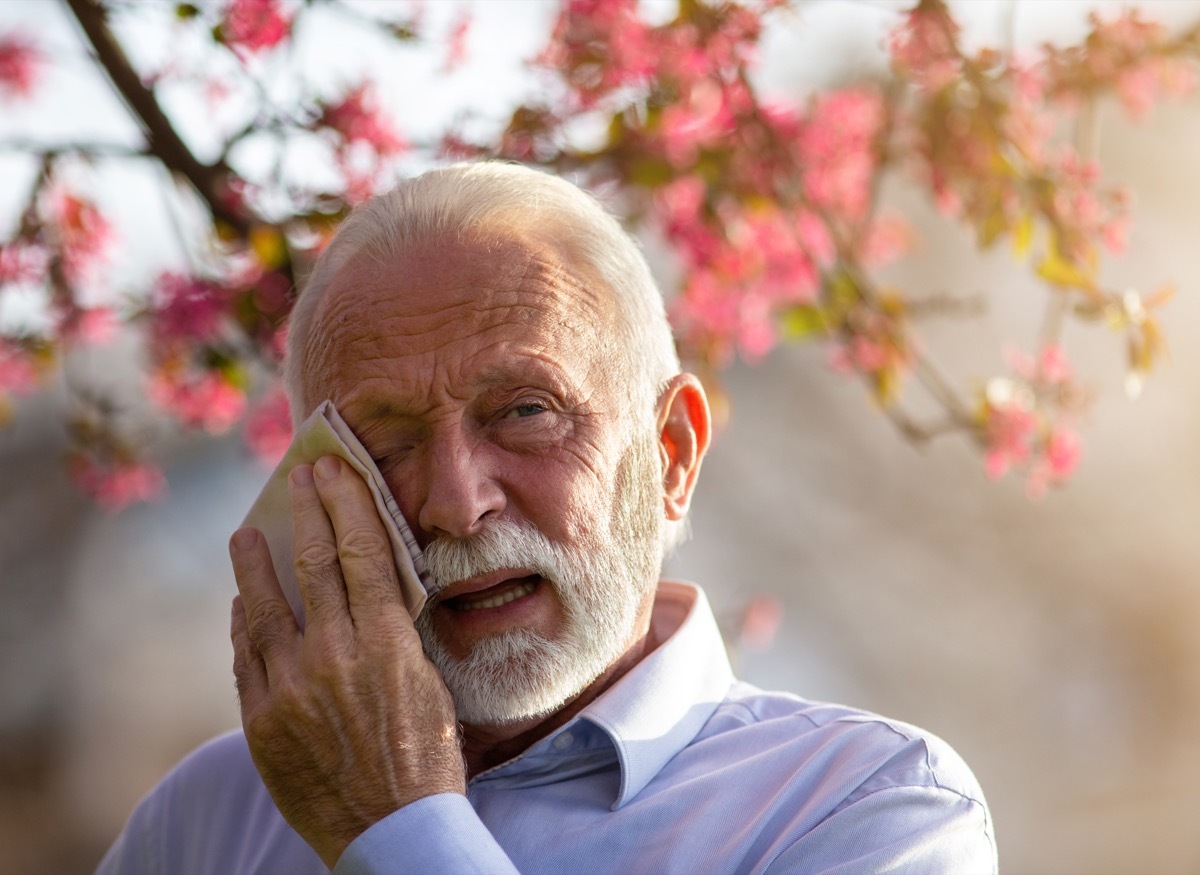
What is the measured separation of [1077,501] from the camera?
1034 cm

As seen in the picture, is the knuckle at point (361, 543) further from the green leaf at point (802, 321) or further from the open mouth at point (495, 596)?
the green leaf at point (802, 321)

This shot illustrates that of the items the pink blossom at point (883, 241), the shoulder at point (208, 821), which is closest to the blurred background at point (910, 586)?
the pink blossom at point (883, 241)

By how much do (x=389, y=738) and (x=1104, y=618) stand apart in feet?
32.0

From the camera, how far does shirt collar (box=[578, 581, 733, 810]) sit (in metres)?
2.10

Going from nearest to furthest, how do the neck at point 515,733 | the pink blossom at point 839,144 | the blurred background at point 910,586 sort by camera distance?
the neck at point 515,733
the pink blossom at point 839,144
the blurred background at point 910,586

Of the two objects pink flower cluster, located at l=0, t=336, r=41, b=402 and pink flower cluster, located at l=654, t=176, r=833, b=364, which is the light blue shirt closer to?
pink flower cluster, located at l=654, t=176, r=833, b=364

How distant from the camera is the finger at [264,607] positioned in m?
1.99

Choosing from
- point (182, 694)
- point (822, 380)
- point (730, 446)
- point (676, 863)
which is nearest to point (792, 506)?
point (730, 446)

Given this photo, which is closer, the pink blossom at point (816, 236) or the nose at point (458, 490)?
the nose at point (458, 490)

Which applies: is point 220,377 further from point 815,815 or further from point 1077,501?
point 1077,501

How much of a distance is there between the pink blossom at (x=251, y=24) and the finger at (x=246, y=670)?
157 centimetres

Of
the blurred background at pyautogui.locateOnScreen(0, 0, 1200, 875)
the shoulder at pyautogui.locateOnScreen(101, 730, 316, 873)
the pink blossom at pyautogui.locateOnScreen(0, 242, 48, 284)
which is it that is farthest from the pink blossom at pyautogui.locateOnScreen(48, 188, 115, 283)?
Answer: the blurred background at pyautogui.locateOnScreen(0, 0, 1200, 875)

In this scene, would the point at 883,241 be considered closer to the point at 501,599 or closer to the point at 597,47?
the point at 597,47

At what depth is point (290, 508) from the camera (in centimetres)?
211
